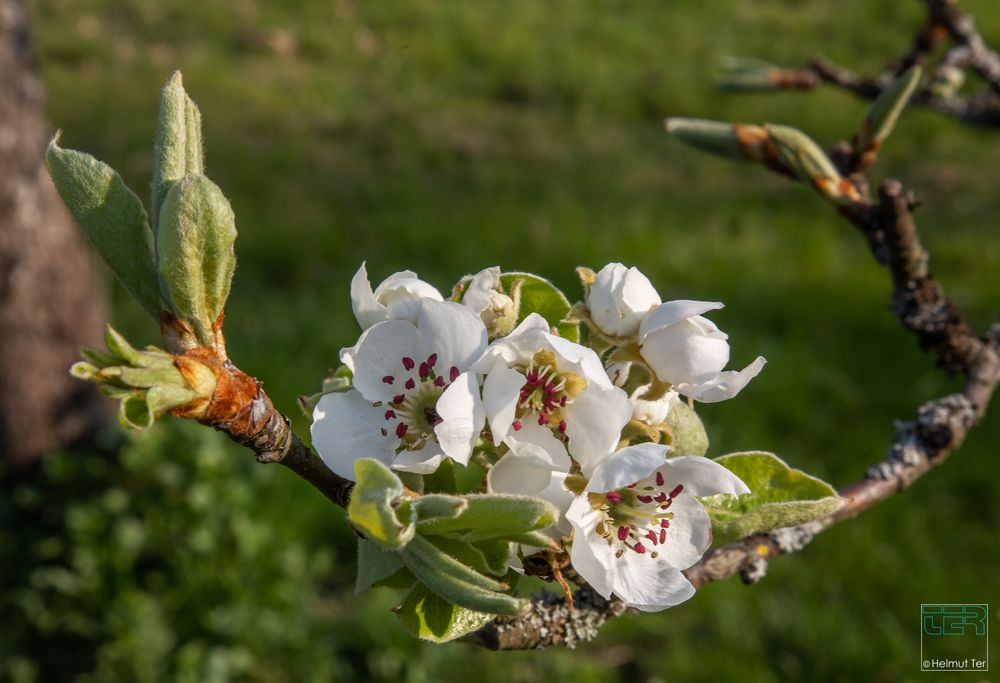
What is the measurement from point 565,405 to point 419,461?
0.54 ft

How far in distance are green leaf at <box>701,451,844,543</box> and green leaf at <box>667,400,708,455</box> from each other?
0.13 ft

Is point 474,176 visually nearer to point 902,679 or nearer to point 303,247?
point 303,247

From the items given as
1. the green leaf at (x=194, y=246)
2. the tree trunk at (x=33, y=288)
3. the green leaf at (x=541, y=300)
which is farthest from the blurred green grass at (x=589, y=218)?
the green leaf at (x=194, y=246)

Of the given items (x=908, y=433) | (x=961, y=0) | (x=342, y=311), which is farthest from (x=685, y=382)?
(x=961, y=0)

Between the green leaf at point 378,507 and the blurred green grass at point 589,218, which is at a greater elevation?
the green leaf at point 378,507

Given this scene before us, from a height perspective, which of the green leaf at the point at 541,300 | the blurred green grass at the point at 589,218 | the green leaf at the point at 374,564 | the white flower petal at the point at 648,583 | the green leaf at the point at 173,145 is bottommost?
the blurred green grass at the point at 589,218

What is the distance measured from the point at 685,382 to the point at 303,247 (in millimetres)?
4543

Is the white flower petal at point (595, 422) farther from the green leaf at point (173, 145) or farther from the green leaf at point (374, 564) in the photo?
the green leaf at point (173, 145)

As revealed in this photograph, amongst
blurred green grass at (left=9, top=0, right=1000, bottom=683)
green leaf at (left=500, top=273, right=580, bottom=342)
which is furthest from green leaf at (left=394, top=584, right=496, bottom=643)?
blurred green grass at (left=9, top=0, right=1000, bottom=683)

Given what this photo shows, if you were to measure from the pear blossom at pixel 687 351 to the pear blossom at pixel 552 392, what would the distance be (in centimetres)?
9

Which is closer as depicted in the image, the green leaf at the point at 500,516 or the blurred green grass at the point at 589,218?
the green leaf at the point at 500,516

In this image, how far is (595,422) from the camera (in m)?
1.00

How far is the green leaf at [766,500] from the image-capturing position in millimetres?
1069

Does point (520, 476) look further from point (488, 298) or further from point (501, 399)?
point (488, 298)
